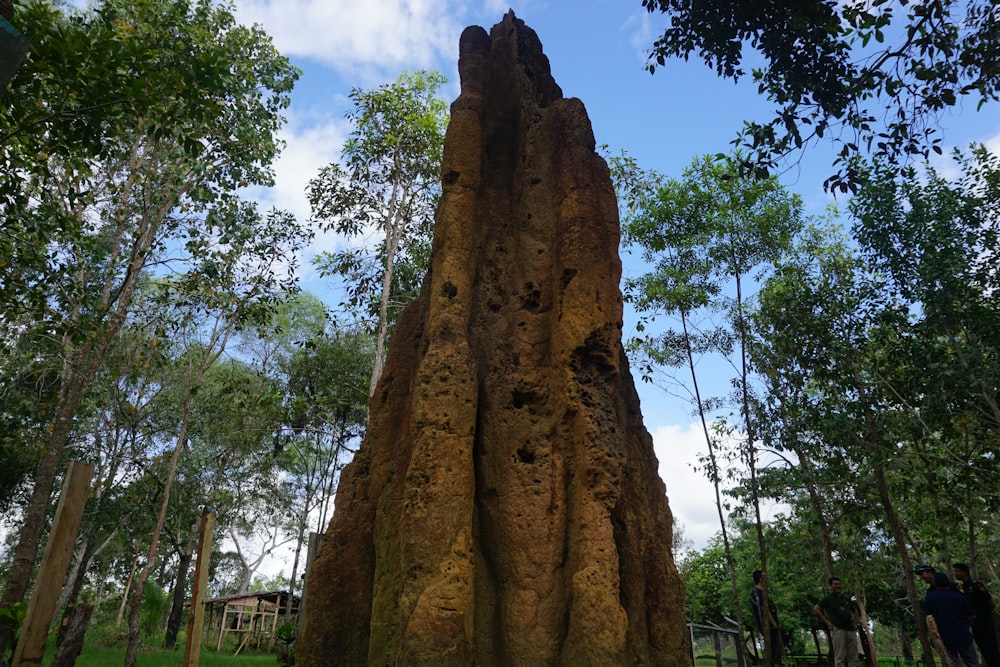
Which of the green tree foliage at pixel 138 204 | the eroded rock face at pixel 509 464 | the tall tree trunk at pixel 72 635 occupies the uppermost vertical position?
the green tree foliage at pixel 138 204

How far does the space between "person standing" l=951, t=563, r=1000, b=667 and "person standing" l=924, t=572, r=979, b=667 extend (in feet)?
1.80

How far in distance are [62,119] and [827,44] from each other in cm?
898

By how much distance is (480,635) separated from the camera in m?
4.59

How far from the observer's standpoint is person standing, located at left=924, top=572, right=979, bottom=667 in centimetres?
803

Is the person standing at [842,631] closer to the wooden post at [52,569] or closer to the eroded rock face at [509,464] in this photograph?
the eroded rock face at [509,464]

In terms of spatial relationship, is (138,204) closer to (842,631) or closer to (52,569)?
(52,569)

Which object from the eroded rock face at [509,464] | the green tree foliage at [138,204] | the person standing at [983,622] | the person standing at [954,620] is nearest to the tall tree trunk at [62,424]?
the green tree foliage at [138,204]

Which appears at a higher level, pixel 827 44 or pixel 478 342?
pixel 827 44

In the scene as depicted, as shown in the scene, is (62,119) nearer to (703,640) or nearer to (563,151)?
(563,151)

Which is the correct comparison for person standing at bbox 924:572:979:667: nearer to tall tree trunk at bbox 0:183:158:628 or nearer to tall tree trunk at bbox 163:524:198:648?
tall tree trunk at bbox 0:183:158:628

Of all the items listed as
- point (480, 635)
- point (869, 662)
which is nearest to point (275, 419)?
point (480, 635)

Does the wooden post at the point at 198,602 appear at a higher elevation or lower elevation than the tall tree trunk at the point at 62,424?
lower

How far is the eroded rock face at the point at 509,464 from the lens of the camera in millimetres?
4469

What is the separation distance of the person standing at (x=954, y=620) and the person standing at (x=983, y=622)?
55cm
